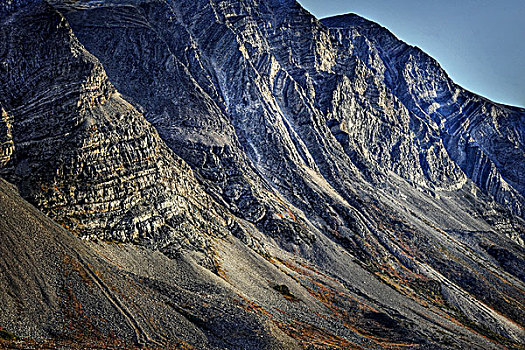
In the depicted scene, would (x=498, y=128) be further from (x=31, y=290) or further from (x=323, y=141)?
Answer: (x=31, y=290)

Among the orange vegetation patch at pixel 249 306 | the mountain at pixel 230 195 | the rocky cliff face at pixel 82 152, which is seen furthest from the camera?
the rocky cliff face at pixel 82 152

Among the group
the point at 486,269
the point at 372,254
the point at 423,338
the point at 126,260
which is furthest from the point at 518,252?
the point at 126,260

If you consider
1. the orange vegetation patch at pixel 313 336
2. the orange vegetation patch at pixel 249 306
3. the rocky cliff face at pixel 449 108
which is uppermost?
the rocky cliff face at pixel 449 108

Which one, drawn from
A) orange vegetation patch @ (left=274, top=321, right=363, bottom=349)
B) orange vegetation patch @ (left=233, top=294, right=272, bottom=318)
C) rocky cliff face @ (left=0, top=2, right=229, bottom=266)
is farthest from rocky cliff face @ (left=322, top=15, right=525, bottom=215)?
orange vegetation patch @ (left=233, top=294, right=272, bottom=318)

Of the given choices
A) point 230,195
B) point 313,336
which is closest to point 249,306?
point 313,336

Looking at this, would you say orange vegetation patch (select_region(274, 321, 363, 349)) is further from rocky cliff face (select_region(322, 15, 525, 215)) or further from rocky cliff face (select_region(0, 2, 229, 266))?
rocky cliff face (select_region(322, 15, 525, 215))

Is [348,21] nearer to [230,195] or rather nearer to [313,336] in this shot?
[230,195]

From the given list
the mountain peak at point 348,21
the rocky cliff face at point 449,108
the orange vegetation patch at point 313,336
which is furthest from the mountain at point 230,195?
the mountain peak at point 348,21

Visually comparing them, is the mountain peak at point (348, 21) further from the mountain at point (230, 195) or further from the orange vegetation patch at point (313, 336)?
the orange vegetation patch at point (313, 336)
